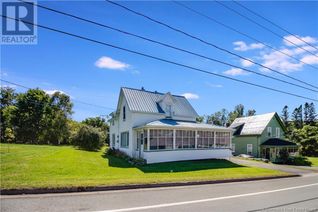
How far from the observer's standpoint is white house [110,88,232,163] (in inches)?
1056

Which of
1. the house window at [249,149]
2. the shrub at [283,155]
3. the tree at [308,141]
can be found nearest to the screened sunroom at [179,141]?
the shrub at [283,155]

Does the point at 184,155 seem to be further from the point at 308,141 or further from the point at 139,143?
the point at 308,141

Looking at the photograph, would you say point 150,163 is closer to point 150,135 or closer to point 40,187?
point 150,135

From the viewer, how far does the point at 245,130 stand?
46.2 m

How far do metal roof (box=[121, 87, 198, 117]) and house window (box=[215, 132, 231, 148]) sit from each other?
342 cm

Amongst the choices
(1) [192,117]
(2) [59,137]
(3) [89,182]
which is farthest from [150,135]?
(2) [59,137]

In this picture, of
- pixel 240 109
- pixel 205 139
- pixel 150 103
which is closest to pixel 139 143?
pixel 150 103

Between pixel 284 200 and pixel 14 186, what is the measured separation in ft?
33.2

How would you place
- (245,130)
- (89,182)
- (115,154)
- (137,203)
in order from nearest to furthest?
(137,203), (89,182), (115,154), (245,130)

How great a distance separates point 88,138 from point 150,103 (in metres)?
9.56

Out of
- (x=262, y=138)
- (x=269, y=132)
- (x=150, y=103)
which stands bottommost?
(x=262, y=138)

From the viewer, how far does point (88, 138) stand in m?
35.4

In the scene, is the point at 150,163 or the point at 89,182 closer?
the point at 89,182

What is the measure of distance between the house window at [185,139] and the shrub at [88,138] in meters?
11.7
